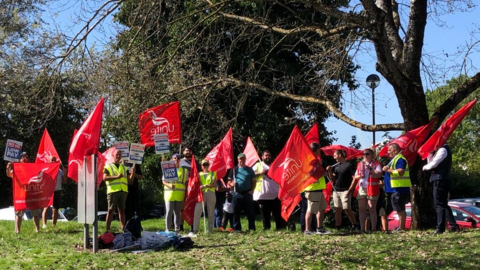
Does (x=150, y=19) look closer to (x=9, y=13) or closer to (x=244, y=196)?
(x=9, y=13)

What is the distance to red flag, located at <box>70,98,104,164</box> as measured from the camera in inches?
443

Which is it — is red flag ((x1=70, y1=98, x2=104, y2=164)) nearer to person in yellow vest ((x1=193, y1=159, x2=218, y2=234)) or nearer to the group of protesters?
the group of protesters

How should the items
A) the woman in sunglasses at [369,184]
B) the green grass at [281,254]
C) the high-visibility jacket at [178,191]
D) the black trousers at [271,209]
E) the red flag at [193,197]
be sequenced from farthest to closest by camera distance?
1. the black trousers at [271,209]
2. the red flag at [193,197]
3. the high-visibility jacket at [178,191]
4. the woman in sunglasses at [369,184]
5. the green grass at [281,254]

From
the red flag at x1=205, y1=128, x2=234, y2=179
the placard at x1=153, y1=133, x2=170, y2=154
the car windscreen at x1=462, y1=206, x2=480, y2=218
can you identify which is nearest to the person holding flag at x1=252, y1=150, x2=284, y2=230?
the red flag at x1=205, y1=128, x2=234, y2=179

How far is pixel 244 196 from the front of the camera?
14422 mm

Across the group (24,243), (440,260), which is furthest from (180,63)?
(440,260)

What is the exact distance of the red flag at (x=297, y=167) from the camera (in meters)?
12.4

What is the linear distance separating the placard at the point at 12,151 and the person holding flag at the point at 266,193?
5.60 metres

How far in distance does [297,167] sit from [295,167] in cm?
4

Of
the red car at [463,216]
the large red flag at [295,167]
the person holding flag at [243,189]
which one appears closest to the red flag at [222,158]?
the person holding flag at [243,189]

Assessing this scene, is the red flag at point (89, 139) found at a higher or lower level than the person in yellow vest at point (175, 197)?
higher

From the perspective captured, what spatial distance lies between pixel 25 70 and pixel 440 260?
8.28 m

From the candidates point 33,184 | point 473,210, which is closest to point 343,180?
point 473,210

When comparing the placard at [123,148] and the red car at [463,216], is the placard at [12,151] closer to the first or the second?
the placard at [123,148]
